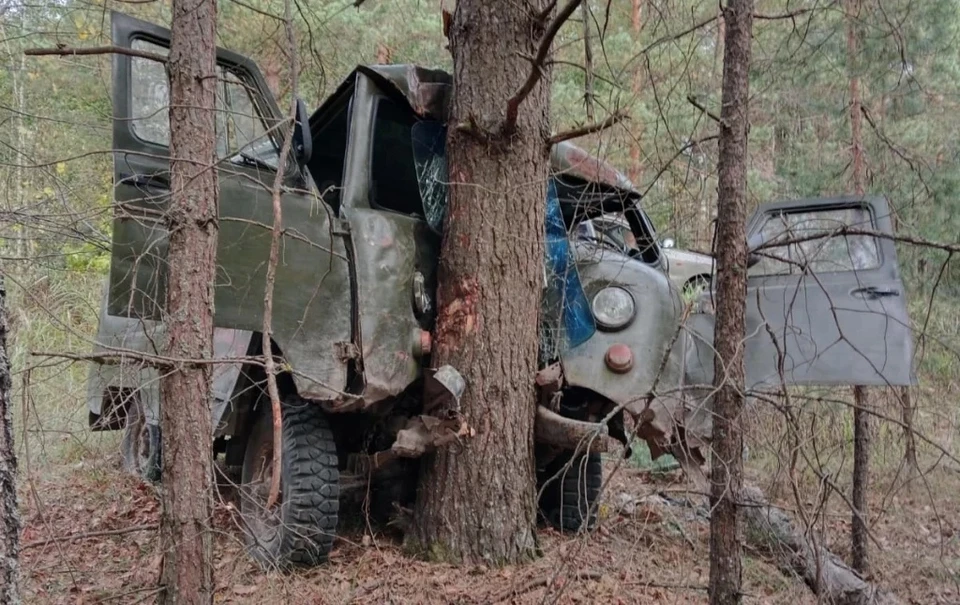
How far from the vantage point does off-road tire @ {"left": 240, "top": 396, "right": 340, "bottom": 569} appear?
4.06m

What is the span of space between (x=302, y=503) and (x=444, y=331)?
1.24 meters

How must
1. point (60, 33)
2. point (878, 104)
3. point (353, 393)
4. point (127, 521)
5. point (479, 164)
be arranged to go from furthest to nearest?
1. point (878, 104)
2. point (127, 521)
3. point (479, 164)
4. point (353, 393)
5. point (60, 33)

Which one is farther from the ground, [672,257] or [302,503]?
[672,257]

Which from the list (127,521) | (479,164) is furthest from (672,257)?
(127,521)

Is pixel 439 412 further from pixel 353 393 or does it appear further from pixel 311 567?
pixel 311 567

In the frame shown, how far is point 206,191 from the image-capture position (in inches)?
117

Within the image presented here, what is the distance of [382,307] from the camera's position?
161 inches

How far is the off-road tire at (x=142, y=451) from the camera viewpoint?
5.86 meters

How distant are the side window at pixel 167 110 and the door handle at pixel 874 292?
3.63 metres

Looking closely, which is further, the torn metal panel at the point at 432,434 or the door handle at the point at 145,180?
the torn metal panel at the point at 432,434

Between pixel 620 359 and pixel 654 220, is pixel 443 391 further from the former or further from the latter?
pixel 654 220

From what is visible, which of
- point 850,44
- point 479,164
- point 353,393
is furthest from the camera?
point 850,44

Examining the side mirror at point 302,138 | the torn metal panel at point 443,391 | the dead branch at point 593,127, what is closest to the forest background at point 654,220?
the dead branch at point 593,127

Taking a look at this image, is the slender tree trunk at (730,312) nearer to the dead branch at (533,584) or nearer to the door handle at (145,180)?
the dead branch at (533,584)
